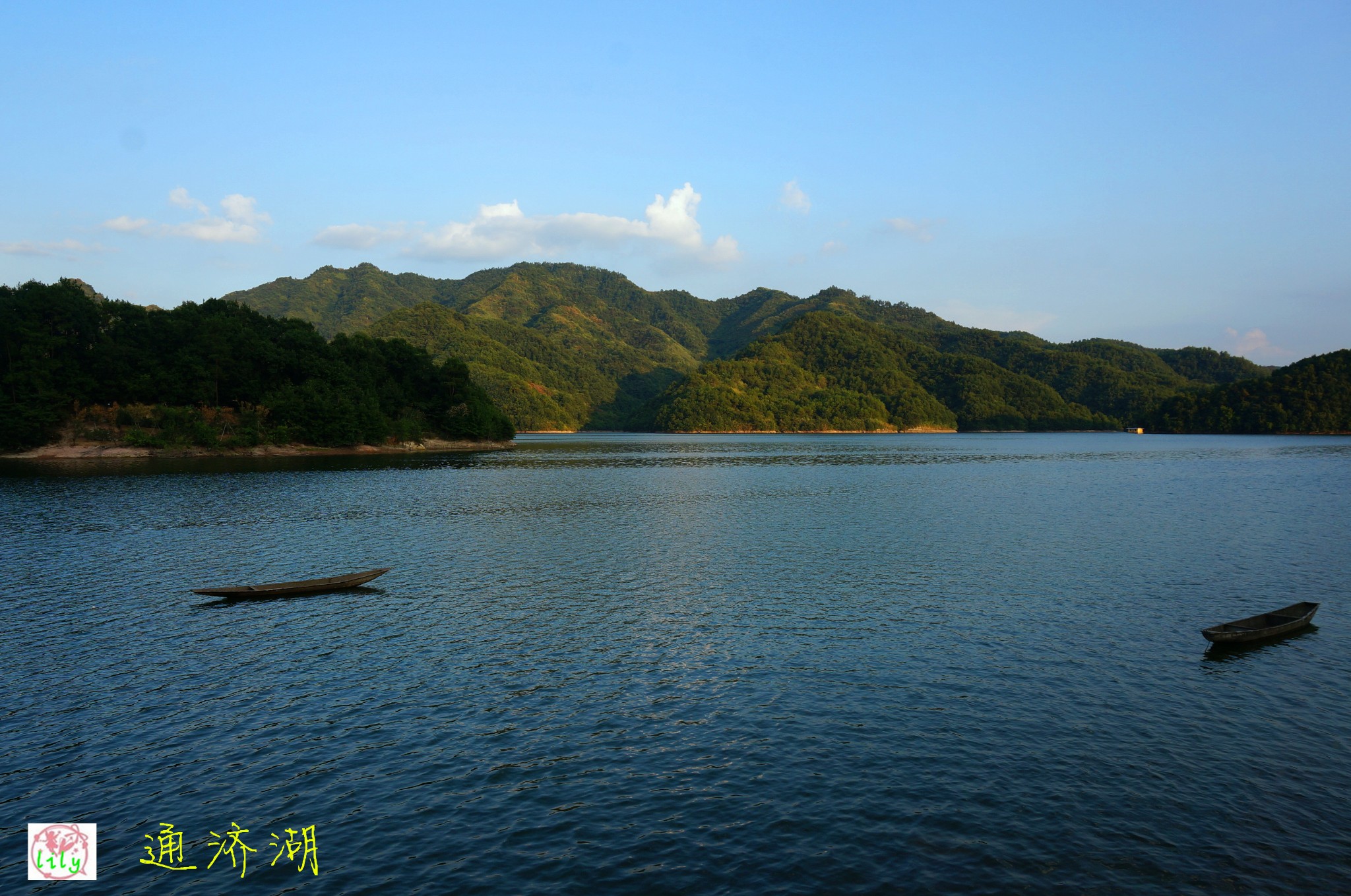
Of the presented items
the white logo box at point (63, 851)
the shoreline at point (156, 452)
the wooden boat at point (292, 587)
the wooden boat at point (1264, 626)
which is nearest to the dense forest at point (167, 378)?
the shoreline at point (156, 452)

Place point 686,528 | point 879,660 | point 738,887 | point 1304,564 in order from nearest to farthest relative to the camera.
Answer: point 738,887 → point 879,660 → point 1304,564 → point 686,528

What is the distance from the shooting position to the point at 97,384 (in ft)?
460

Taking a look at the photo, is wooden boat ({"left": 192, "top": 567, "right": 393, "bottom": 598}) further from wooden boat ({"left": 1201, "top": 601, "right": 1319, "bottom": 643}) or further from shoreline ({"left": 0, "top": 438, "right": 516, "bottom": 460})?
shoreline ({"left": 0, "top": 438, "right": 516, "bottom": 460})

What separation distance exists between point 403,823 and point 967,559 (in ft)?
131

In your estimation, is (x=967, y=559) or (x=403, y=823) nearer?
(x=403, y=823)

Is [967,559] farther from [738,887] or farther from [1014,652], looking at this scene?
[738,887]

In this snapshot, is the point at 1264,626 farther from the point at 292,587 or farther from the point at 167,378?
the point at 167,378

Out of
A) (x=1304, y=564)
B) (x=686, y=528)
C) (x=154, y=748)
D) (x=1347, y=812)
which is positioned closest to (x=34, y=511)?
(x=686, y=528)

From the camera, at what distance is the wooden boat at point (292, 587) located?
120 feet

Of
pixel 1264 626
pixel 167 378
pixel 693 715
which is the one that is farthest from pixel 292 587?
pixel 167 378

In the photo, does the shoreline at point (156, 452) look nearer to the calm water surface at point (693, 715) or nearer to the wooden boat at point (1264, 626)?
the calm water surface at point (693, 715)

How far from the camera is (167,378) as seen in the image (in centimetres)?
14450

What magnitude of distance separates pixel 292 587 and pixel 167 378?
445ft

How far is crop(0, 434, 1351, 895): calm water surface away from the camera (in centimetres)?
1502
